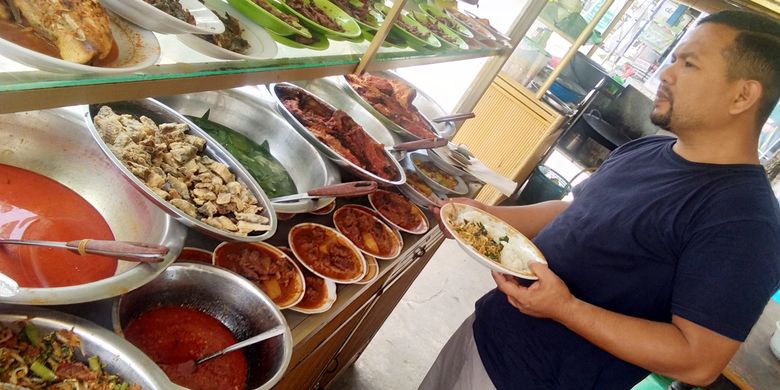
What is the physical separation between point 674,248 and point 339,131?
159 cm

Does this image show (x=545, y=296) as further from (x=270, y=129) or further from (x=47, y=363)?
(x=47, y=363)

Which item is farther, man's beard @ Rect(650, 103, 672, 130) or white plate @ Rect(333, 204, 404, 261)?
white plate @ Rect(333, 204, 404, 261)

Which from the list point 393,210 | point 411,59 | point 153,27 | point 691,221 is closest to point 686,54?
point 691,221

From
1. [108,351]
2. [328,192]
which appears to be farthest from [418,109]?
[108,351]

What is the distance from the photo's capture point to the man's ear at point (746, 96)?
1657 millimetres

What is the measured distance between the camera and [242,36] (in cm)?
136

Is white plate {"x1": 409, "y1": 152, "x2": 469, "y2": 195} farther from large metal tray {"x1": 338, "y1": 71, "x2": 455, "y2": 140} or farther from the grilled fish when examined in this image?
the grilled fish

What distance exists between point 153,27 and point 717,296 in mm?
1868

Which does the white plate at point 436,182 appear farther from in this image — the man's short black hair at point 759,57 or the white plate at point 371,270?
the man's short black hair at point 759,57

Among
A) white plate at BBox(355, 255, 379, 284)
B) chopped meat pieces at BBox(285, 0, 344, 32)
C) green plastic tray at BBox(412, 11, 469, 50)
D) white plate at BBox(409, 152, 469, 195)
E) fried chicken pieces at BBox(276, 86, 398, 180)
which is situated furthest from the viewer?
white plate at BBox(409, 152, 469, 195)

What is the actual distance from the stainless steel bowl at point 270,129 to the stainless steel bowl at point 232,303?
0.76m

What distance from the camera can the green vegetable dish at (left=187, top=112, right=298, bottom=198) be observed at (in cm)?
197

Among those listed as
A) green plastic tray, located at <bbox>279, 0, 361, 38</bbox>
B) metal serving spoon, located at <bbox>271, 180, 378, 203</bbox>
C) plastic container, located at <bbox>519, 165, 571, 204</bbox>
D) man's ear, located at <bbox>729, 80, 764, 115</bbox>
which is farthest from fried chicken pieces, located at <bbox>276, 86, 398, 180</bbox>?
plastic container, located at <bbox>519, 165, 571, 204</bbox>

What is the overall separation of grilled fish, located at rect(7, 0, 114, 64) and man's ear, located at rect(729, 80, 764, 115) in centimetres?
206
